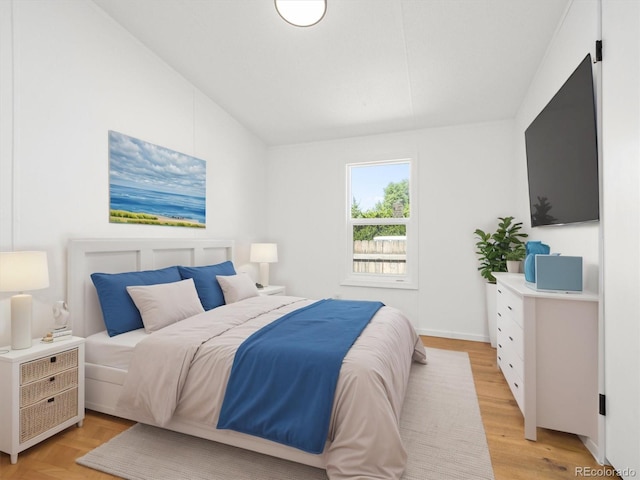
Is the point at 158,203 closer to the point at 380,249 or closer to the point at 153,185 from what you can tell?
the point at 153,185

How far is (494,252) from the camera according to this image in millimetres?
3598

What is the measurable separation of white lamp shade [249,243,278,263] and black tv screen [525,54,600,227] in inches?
116

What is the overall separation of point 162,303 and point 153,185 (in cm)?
123

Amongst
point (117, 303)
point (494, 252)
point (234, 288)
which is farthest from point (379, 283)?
point (117, 303)

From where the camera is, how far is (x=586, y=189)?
1.98 m

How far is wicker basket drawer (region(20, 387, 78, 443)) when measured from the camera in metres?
1.83

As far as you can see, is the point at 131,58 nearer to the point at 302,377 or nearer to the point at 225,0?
the point at 225,0

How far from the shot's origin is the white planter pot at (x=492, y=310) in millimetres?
3567

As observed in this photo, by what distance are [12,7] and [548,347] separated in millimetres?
3890

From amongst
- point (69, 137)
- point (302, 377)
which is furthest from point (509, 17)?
point (69, 137)

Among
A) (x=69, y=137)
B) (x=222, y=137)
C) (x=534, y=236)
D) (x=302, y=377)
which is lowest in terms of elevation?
(x=302, y=377)

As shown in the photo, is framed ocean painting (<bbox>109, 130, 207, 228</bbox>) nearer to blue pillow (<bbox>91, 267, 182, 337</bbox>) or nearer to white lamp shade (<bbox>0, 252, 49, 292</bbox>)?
blue pillow (<bbox>91, 267, 182, 337</bbox>)

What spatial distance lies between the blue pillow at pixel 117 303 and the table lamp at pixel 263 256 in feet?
6.10

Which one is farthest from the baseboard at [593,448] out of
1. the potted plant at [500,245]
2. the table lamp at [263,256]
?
the table lamp at [263,256]
